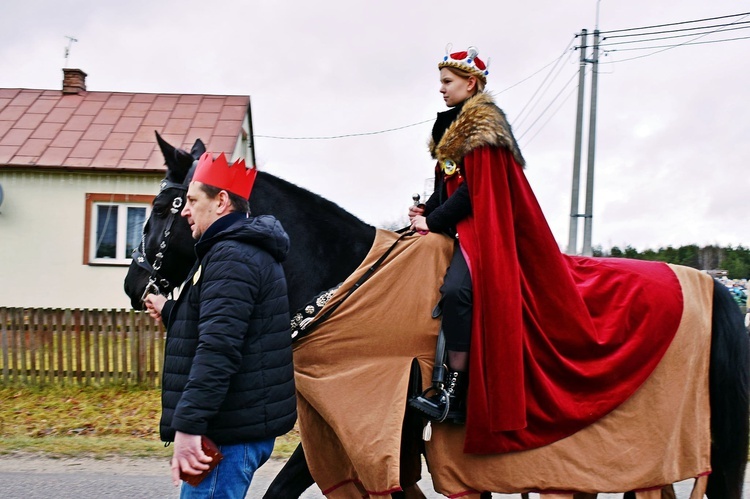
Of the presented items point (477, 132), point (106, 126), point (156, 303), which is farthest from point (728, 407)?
point (106, 126)

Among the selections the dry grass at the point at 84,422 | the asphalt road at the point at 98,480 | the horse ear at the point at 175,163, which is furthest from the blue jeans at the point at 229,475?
the dry grass at the point at 84,422

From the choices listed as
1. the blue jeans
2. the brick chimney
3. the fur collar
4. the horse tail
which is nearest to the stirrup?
the blue jeans

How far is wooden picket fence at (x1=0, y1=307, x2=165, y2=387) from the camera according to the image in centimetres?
848

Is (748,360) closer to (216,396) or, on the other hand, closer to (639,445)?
(639,445)

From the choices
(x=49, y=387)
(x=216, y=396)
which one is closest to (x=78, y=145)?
(x=49, y=387)

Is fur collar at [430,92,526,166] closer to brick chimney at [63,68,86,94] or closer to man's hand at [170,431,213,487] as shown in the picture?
man's hand at [170,431,213,487]

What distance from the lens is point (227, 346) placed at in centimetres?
241

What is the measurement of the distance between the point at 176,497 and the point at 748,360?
363 cm

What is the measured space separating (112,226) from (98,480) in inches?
369

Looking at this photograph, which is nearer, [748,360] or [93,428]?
[748,360]

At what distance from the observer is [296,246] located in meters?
3.38

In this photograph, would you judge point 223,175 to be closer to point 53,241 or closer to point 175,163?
point 175,163

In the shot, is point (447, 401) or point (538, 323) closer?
point (447, 401)

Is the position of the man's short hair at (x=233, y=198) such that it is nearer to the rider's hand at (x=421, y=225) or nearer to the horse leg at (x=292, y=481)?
the rider's hand at (x=421, y=225)
